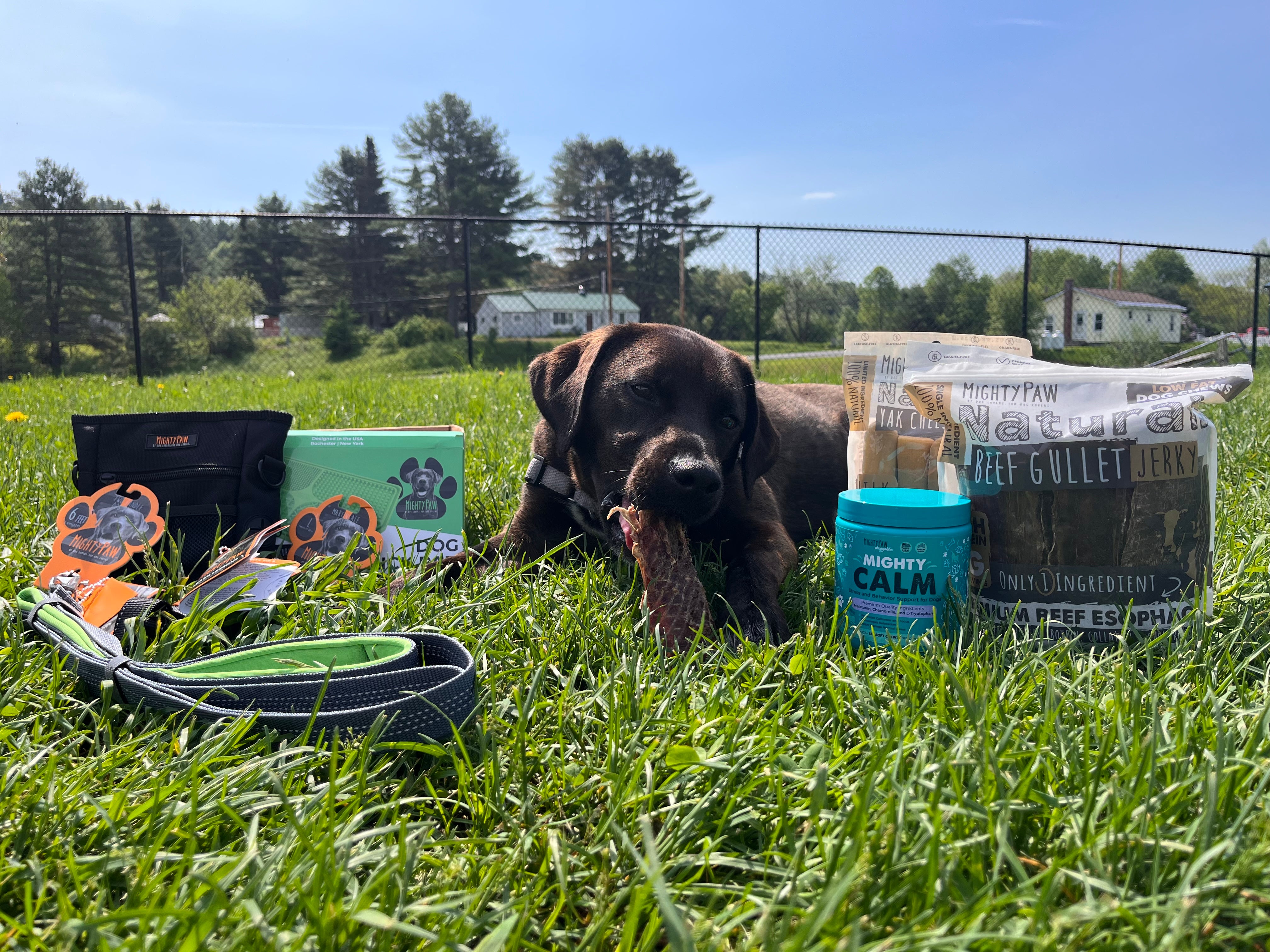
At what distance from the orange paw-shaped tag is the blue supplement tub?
1.95 meters

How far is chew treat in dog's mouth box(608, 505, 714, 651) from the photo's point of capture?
1943 mm

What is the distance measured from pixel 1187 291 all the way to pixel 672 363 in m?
20.1

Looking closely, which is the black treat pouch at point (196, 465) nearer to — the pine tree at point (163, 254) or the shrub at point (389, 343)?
the pine tree at point (163, 254)

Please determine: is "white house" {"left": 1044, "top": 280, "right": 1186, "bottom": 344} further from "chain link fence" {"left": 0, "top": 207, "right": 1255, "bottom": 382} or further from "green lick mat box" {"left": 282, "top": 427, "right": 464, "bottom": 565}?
"green lick mat box" {"left": 282, "top": 427, "right": 464, "bottom": 565}

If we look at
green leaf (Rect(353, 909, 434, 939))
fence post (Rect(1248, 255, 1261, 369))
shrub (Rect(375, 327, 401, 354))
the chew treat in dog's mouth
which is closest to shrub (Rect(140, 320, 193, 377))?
shrub (Rect(375, 327, 401, 354))

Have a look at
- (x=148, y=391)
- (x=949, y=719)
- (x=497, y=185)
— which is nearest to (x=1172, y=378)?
(x=949, y=719)

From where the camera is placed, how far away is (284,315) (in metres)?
25.8

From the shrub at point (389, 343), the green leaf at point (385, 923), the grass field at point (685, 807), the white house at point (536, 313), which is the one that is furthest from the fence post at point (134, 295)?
the shrub at point (389, 343)

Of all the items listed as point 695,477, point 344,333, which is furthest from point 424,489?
point 344,333

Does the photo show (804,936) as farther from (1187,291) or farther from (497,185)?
(497,185)

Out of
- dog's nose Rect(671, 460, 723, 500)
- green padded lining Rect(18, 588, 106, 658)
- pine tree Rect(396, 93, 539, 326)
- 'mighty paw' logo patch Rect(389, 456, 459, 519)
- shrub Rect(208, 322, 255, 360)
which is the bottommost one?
green padded lining Rect(18, 588, 106, 658)

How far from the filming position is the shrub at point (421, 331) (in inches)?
1196

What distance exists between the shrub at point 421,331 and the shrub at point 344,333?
140 centimetres

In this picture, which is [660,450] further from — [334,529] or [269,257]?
[269,257]
